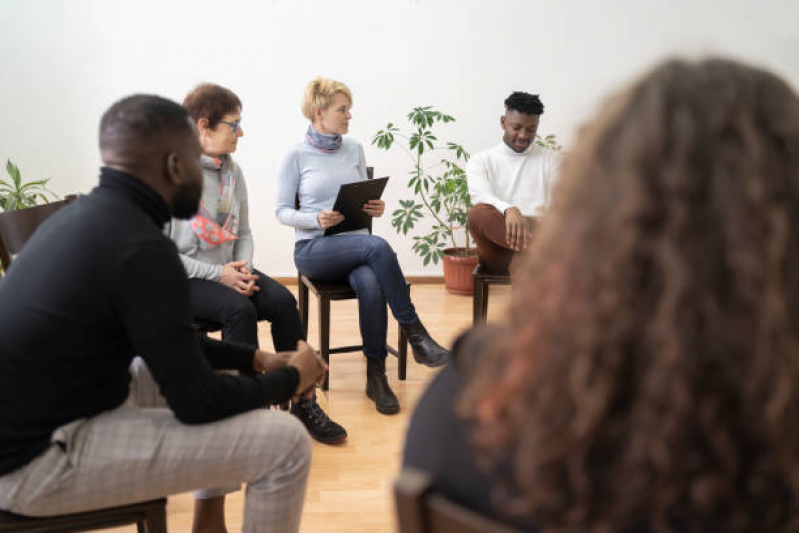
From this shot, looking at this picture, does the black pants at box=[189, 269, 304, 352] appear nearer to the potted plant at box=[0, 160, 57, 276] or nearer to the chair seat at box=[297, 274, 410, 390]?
the chair seat at box=[297, 274, 410, 390]

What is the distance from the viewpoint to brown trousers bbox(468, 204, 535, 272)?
2.79m

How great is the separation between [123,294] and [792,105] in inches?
39.7

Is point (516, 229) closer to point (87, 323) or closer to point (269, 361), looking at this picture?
point (269, 361)

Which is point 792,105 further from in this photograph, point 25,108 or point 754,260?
point 25,108

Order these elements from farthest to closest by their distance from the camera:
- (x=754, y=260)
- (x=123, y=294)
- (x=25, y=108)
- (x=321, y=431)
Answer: (x=25, y=108)
(x=321, y=431)
(x=123, y=294)
(x=754, y=260)

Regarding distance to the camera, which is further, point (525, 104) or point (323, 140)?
point (525, 104)

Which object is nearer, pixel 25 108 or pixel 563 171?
pixel 563 171

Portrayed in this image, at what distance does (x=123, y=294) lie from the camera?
1130 millimetres

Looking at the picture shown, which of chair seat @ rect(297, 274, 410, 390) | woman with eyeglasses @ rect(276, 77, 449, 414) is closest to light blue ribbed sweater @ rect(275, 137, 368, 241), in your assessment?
woman with eyeglasses @ rect(276, 77, 449, 414)

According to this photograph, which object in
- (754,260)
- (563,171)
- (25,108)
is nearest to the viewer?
(754,260)

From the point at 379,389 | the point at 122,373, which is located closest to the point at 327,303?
the point at 379,389

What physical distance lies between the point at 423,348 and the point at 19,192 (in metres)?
2.61

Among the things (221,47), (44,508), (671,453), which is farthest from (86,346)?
(221,47)

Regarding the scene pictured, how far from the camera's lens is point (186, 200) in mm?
1383
